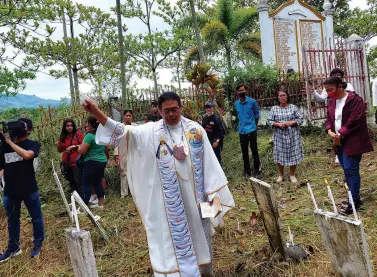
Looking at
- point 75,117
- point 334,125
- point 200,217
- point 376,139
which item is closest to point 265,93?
point 376,139

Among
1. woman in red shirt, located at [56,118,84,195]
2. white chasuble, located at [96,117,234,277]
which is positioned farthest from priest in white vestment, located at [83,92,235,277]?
woman in red shirt, located at [56,118,84,195]

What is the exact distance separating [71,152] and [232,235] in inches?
117

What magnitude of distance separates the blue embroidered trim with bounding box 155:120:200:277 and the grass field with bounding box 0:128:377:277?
0.50 meters

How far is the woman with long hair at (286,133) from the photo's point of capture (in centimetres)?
577

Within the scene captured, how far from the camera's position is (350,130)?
393 centimetres

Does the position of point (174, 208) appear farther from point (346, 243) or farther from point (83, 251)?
point (346, 243)

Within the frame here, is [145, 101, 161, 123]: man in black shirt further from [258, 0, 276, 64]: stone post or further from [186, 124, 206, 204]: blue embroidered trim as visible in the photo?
[258, 0, 276, 64]: stone post

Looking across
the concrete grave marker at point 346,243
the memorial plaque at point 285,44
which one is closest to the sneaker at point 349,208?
the concrete grave marker at point 346,243

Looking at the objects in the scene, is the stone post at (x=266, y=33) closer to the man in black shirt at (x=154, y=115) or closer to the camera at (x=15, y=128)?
the man in black shirt at (x=154, y=115)

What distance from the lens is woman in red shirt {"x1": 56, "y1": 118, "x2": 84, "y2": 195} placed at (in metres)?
5.42

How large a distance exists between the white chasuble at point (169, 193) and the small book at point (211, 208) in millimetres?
67

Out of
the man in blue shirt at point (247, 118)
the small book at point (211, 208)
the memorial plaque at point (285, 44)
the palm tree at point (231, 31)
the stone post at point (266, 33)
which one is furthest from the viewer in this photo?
the palm tree at point (231, 31)

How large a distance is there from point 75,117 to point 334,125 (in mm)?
5832

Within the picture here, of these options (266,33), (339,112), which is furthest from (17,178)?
(266,33)
